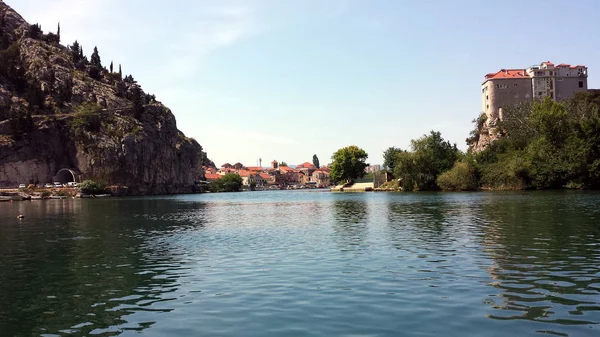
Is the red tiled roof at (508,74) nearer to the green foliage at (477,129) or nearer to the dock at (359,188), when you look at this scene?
the green foliage at (477,129)

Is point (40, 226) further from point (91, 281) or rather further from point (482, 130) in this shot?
point (482, 130)

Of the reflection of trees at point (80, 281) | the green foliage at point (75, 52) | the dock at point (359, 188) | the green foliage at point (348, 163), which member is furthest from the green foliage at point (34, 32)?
the reflection of trees at point (80, 281)

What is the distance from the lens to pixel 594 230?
27.8 m

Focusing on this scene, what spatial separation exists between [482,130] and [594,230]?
110467mm

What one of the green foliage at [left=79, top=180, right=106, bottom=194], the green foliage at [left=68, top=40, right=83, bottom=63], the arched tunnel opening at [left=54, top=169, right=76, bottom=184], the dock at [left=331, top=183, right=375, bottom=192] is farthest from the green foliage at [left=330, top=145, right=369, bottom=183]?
the green foliage at [left=68, top=40, right=83, bottom=63]

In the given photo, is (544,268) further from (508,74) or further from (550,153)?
(508,74)

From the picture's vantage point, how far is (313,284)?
1583cm

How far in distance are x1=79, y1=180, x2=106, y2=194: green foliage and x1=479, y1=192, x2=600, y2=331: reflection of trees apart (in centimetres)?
12405

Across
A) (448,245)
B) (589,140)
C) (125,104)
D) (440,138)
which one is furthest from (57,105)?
(448,245)

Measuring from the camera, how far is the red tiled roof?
5384 inches

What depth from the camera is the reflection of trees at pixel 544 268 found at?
1198 centimetres

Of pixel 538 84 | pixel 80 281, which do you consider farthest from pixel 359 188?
pixel 80 281

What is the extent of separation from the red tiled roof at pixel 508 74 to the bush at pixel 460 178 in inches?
1777

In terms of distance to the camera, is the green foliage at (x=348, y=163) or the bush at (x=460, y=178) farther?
the green foliage at (x=348, y=163)
